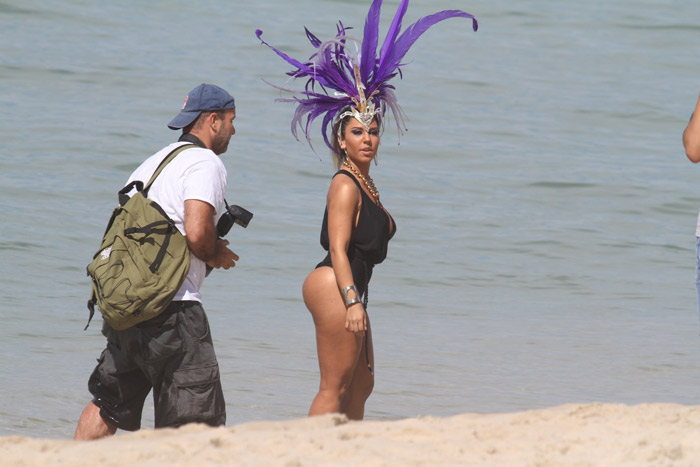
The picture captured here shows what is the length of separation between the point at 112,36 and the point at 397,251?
11502mm

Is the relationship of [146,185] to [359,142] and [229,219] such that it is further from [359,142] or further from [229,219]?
[359,142]

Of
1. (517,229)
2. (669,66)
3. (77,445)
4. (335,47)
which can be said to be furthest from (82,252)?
(669,66)

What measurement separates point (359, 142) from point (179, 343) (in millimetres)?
1142

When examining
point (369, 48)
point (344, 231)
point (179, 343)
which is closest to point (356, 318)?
point (344, 231)

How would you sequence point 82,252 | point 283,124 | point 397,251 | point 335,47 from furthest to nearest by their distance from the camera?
point 283,124
point 397,251
point 82,252
point 335,47

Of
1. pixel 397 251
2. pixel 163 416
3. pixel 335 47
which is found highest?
pixel 335 47

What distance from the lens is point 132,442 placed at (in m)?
3.54

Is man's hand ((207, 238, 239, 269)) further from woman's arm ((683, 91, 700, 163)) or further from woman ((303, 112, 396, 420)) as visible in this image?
woman's arm ((683, 91, 700, 163))

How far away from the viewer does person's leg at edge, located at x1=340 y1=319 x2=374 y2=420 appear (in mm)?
4527

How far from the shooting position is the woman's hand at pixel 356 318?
13.8 ft

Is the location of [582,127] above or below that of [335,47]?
below

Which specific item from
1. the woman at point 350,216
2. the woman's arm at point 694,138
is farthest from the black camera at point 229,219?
the woman's arm at point 694,138

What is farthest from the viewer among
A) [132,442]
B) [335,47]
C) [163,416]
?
[335,47]

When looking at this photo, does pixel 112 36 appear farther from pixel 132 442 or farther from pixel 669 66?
pixel 132 442
